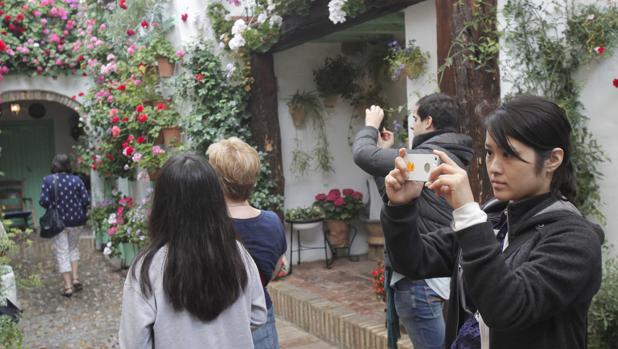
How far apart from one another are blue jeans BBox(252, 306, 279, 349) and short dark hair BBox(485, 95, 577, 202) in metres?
1.41

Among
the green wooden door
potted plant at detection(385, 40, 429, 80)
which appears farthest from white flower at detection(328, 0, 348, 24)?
the green wooden door

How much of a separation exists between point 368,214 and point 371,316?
2128 millimetres

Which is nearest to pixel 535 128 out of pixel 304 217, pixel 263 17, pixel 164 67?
pixel 263 17

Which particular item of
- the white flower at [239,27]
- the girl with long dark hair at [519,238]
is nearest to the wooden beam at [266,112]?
the white flower at [239,27]

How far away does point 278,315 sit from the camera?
5895mm

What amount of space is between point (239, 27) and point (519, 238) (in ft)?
15.8

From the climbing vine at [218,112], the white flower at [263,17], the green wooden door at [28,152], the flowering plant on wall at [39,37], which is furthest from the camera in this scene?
the green wooden door at [28,152]

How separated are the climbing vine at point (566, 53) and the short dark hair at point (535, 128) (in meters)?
1.98

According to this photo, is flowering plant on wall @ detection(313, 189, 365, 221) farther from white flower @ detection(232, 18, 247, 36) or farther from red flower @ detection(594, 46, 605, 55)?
red flower @ detection(594, 46, 605, 55)

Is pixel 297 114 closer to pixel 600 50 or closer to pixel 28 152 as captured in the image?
pixel 600 50

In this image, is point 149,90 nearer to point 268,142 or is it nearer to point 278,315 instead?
point 268,142

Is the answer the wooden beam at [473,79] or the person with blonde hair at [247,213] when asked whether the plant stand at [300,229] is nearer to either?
the wooden beam at [473,79]

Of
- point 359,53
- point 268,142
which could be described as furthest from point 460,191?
point 359,53

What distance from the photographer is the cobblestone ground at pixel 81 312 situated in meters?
5.54
